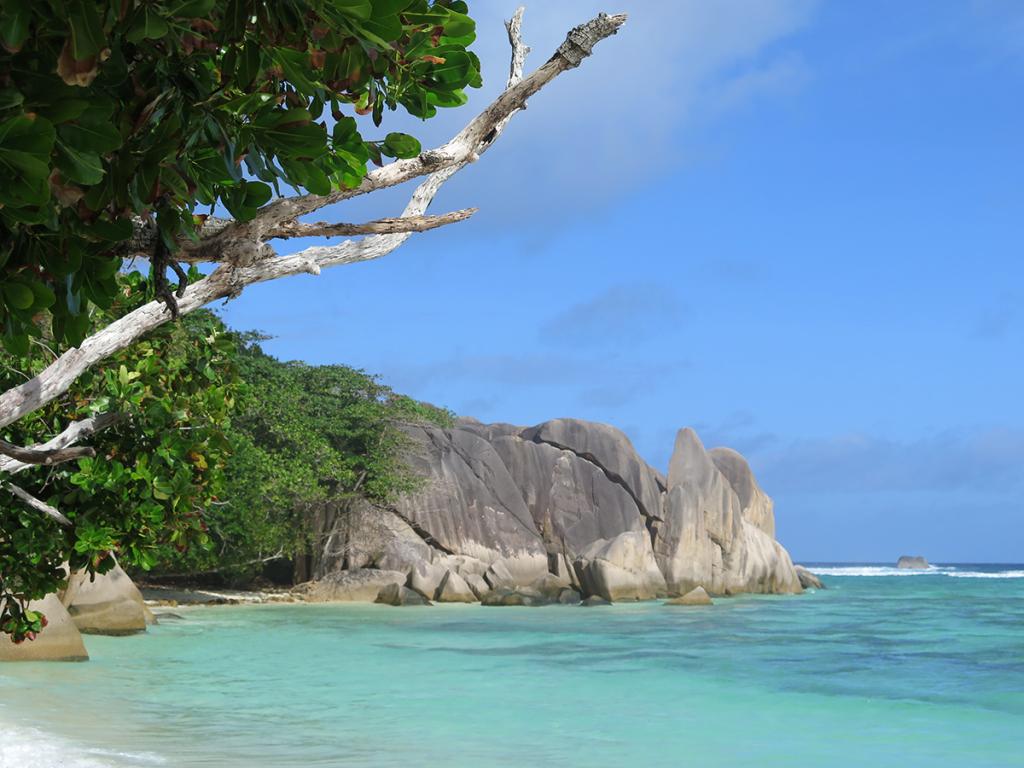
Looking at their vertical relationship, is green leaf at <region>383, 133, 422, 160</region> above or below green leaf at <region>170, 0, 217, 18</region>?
above

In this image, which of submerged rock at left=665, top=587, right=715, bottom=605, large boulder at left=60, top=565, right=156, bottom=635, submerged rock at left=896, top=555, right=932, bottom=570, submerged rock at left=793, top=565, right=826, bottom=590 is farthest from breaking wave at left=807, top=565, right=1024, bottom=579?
large boulder at left=60, top=565, right=156, bottom=635

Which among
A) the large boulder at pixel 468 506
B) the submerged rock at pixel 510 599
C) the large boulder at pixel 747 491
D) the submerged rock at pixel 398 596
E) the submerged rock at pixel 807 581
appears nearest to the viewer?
the submerged rock at pixel 398 596

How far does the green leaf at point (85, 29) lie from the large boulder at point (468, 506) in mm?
28797

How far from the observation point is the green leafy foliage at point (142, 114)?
167cm

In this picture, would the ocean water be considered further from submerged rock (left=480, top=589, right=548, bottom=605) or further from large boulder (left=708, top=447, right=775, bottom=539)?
large boulder (left=708, top=447, right=775, bottom=539)

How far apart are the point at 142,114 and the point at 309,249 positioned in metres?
1.79

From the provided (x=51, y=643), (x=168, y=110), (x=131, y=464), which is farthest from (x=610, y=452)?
(x=168, y=110)

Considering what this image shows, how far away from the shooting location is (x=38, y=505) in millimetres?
5676

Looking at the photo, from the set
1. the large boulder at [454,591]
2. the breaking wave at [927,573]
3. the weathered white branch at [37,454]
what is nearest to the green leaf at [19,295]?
the weathered white branch at [37,454]

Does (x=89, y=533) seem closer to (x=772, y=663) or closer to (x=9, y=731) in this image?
(x=9, y=731)

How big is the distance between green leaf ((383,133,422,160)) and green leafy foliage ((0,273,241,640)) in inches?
121

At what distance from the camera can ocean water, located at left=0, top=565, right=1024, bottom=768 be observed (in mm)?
9023

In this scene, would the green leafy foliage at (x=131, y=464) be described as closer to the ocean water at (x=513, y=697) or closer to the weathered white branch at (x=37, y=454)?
the weathered white branch at (x=37, y=454)

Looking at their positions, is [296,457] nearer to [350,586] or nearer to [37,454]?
[350,586]
